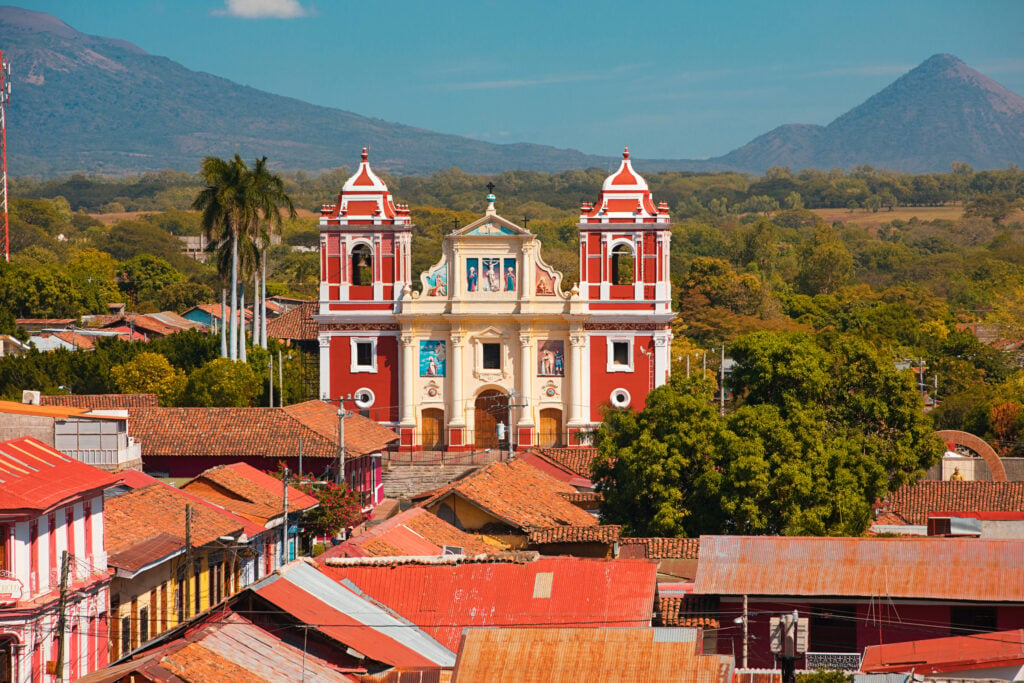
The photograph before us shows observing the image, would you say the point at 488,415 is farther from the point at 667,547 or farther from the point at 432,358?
the point at 667,547

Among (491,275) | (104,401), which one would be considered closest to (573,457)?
(491,275)

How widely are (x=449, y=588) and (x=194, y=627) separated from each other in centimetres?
571

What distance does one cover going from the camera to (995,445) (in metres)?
59.4

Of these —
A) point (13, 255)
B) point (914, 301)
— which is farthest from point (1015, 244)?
point (13, 255)

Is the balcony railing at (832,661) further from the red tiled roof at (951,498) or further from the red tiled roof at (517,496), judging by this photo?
the red tiled roof at (951,498)

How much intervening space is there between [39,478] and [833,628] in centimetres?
1186

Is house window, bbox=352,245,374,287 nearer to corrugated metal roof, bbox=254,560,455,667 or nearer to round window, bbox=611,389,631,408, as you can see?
round window, bbox=611,389,631,408

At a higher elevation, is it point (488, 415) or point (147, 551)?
point (488, 415)

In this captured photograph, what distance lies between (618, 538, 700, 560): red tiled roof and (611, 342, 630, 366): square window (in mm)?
24830

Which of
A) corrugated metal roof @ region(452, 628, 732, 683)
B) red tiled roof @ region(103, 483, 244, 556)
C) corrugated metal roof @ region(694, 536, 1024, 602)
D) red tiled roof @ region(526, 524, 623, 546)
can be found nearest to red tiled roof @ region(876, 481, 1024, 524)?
red tiled roof @ region(526, 524, 623, 546)

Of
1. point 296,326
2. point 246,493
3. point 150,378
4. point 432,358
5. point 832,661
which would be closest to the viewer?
point 832,661

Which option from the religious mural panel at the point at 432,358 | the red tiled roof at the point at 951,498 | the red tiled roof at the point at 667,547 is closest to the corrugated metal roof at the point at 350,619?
the red tiled roof at the point at 667,547

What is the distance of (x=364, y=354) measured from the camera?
6203 centimetres

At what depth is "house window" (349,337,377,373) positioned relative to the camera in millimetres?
61719
